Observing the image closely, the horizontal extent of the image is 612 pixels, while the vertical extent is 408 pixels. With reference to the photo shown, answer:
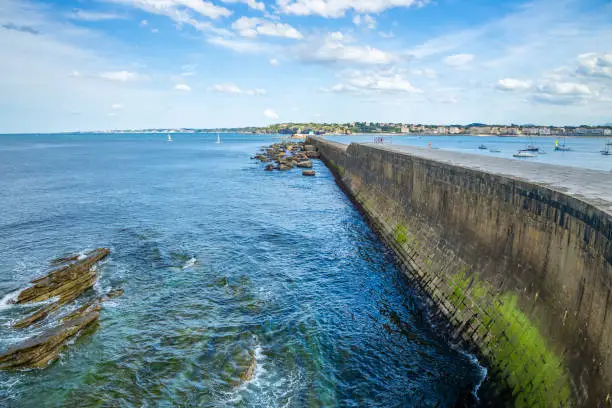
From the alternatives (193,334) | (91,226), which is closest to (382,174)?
(193,334)

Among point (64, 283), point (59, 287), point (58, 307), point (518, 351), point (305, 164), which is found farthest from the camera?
point (305, 164)

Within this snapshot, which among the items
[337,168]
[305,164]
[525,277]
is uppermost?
[525,277]

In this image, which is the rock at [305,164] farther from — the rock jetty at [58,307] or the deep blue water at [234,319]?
the rock jetty at [58,307]

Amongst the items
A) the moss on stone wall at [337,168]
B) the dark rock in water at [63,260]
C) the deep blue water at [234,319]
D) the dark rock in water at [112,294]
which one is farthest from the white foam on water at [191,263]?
the moss on stone wall at [337,168]

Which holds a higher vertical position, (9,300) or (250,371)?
(9,300)

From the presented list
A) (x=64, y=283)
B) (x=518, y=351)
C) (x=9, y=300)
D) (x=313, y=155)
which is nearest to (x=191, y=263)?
(x=64, y=283)

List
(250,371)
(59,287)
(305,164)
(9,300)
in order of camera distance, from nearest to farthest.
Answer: (250,371), (9,300), (59,287), (305,164)

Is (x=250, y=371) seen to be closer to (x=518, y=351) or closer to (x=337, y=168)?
(x=518, y=351)

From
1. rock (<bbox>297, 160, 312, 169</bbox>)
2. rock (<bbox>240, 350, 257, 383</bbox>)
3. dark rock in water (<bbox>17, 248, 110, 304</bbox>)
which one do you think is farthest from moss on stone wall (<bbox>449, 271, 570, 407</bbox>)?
rock (<bbox>297, 160, 312, 169</bbox>)
